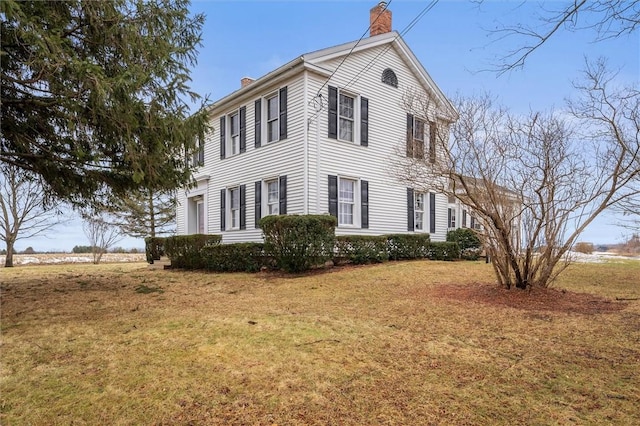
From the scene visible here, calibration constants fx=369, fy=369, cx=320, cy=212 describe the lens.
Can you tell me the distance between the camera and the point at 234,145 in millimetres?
14570

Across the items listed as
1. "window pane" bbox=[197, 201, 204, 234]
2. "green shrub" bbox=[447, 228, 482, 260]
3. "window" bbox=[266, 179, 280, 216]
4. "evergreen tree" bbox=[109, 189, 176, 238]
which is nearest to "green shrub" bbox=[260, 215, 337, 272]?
"window" bbox=[266, 179, 280, 216]

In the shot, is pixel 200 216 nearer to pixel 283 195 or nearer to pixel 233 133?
pixel 233 133

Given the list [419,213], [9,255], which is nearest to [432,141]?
[419,213]

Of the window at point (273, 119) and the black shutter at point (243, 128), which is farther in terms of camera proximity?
the black shutter at point (243, 128)

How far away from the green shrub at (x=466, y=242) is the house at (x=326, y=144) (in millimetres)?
511

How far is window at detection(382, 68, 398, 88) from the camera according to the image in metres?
13.6

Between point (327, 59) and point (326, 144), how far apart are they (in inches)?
106

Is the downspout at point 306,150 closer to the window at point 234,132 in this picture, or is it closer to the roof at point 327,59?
the roof at point 327,59

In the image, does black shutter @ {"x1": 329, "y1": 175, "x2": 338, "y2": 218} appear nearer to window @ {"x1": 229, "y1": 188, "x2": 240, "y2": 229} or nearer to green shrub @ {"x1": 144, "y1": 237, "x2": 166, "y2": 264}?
window @ {"x1": 229, "y1": 188, "x2": 240, "y2": 229}

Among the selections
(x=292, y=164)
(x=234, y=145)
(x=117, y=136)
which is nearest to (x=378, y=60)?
(x=292, y=164)

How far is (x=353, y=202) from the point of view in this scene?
12.5 metres

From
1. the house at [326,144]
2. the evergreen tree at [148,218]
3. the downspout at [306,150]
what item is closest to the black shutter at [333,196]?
the house at [326,144]

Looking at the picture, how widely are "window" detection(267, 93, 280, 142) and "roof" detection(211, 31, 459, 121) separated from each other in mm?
602

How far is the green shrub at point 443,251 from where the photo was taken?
43.9 feet
